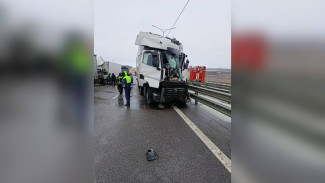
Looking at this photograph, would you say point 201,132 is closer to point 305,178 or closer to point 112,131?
point 112,131

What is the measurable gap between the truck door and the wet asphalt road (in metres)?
2.40

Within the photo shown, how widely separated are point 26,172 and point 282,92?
112 centimetres

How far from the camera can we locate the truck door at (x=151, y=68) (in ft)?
24.6

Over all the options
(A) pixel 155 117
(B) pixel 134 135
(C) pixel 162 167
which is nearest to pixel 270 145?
(C) pixel 162 167

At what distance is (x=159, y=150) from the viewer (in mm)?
3348

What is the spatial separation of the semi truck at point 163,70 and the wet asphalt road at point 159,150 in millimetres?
2029

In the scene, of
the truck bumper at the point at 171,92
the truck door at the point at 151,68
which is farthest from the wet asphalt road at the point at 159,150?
the truck door at the point at 151,68

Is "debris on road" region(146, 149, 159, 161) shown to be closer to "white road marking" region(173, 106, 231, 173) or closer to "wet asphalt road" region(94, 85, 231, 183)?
"wet asphalt road" region(94, 85, 231, 183)

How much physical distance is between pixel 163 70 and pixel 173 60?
1.23 m

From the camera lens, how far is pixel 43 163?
76cm

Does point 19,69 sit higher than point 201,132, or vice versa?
point 19,69

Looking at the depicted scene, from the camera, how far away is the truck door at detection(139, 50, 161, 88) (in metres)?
7.49

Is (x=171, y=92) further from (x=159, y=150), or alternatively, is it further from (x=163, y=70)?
(x=159, y=150)

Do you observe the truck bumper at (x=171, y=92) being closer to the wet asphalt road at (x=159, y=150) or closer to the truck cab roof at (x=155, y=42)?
the wet asphalt road at (x=159, y=150)
